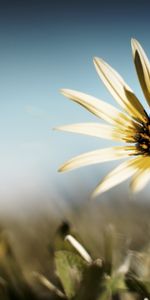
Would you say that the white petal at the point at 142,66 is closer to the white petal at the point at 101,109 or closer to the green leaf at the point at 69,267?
the white petal at the point at 101,109

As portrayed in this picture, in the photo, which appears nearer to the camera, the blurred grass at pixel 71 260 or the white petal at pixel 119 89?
the blurred grass at pixel 71 260

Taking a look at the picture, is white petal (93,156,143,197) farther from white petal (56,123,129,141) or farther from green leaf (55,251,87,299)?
green leaf (55,251,87,299)

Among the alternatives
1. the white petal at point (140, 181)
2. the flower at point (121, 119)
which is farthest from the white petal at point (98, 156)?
the white petal at point (140, 181)

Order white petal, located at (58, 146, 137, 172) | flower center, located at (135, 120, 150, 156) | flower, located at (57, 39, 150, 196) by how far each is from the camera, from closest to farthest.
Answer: white petal, located at (58, 146, 137, 172) → flower, located at (57, 39, 150, 196) → flower center, located at (135, 120, 150, 156)

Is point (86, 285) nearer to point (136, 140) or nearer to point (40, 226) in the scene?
point (40, 226)

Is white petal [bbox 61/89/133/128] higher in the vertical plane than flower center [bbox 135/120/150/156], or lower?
higher

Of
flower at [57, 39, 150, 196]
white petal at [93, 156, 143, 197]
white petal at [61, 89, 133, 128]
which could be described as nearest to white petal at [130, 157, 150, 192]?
white petal at [93, 156, 143, 197]

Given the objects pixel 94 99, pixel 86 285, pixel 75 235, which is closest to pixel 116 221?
pixel 75 235
